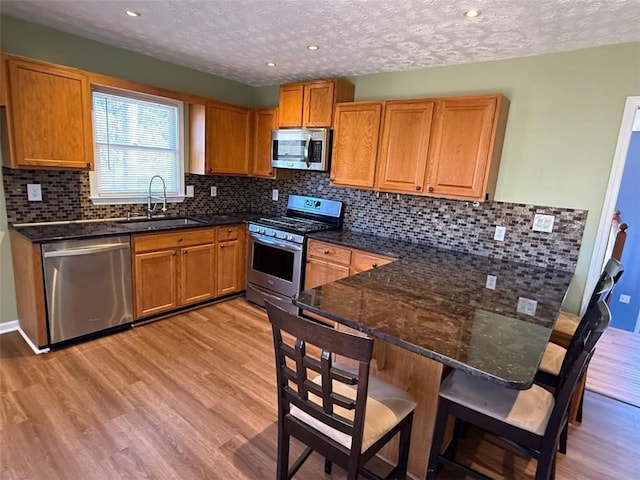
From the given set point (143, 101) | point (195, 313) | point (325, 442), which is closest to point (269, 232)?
point (195, 313)

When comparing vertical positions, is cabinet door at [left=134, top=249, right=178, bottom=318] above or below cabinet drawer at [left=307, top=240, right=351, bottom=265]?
below

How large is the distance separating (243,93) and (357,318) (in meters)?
3.80

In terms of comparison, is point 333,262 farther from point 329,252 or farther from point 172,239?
point 172,239

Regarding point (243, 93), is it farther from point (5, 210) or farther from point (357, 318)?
point (357, 318)

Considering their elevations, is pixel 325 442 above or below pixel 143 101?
below

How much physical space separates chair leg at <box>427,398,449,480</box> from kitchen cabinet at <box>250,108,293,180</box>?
318 cm

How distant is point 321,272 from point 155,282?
62.0 inches

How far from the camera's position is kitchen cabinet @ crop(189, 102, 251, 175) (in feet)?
12.8

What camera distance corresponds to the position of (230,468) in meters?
1.85

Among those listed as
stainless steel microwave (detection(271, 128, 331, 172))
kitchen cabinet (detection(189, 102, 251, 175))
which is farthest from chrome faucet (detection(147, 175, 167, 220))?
stainless steel microwave (detection(271, 128, 331, 172))

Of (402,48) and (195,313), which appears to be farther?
(195,313)

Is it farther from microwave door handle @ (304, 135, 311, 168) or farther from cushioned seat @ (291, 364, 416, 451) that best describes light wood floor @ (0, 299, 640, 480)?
microwave door handle @ (304, 135, 311, 168)

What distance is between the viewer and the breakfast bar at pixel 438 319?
4.32 ft

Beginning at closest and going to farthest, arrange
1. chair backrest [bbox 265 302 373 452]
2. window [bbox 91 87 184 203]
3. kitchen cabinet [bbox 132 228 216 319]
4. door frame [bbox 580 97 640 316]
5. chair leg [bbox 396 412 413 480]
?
1. chair backrest [bbox 265 302 373 452]
2. chair leg [bbox 396 412 413 480]
3. door frame [bbox 580 97 640 316]
4. kitchen cabinet [bbox 132 228 216 319]
5. window [bbox 91 87 184 203]
